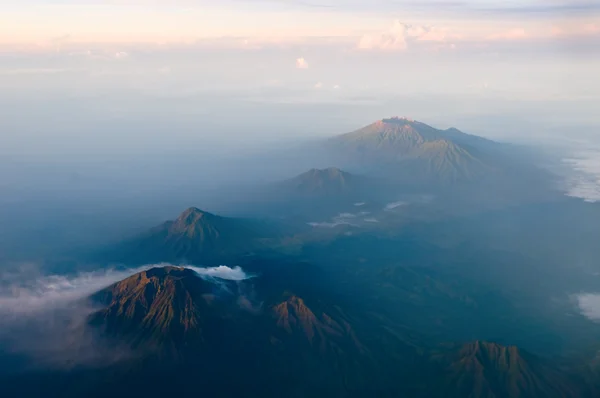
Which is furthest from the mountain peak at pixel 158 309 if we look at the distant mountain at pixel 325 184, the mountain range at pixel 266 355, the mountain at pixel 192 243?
the distant mountain at pixel 325 184

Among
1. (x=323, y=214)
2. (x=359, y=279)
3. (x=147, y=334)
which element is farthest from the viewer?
(x=323, y=214)

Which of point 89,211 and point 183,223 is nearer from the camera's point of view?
point 183,223

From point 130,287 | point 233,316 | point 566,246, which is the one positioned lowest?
point 566,246

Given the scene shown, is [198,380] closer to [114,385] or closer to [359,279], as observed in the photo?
[114,385]

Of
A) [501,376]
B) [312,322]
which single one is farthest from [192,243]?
[501,376]

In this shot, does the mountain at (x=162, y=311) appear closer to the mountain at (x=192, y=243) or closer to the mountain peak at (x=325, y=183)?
the mountain at (x=192, y=243)

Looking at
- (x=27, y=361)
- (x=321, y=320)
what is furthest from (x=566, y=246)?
(x=27, y=361)
